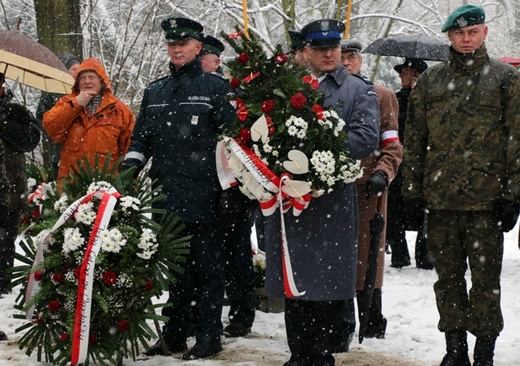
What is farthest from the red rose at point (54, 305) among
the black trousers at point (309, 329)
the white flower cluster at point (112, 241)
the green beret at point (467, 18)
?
the green beret at point (467, 18)

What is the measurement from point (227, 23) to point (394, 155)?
1642 centimetres

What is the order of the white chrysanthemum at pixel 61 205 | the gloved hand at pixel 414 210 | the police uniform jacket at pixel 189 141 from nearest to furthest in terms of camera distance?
the white chrysanthemum at pixel 61 205
the gloved hand at pixel 414 210
the police uniform jacket at pixel 189 141

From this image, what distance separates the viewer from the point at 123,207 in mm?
5516

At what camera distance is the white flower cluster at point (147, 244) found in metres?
5.45

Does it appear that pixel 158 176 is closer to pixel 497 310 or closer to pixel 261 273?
pixel 261 273

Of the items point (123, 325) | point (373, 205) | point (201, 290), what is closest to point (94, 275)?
point (123, 325)

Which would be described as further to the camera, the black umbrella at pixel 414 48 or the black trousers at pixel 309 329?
the black umbrella at pixel 414 48

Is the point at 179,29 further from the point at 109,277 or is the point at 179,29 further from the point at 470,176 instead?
the point at 470,176

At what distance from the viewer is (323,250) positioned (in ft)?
18.0

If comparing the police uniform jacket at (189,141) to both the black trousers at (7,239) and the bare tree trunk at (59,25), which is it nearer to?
the black trousers at (7,239)

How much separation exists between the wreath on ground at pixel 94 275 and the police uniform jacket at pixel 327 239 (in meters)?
0.61

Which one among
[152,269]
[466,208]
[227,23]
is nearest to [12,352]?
[152,269]

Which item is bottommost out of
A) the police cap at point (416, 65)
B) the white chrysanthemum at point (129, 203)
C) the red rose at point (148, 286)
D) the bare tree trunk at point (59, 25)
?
the red rose at point (148, 286)

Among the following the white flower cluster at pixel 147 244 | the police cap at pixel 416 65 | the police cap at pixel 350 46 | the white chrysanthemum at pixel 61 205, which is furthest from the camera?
the police cap at pixel 416 65
